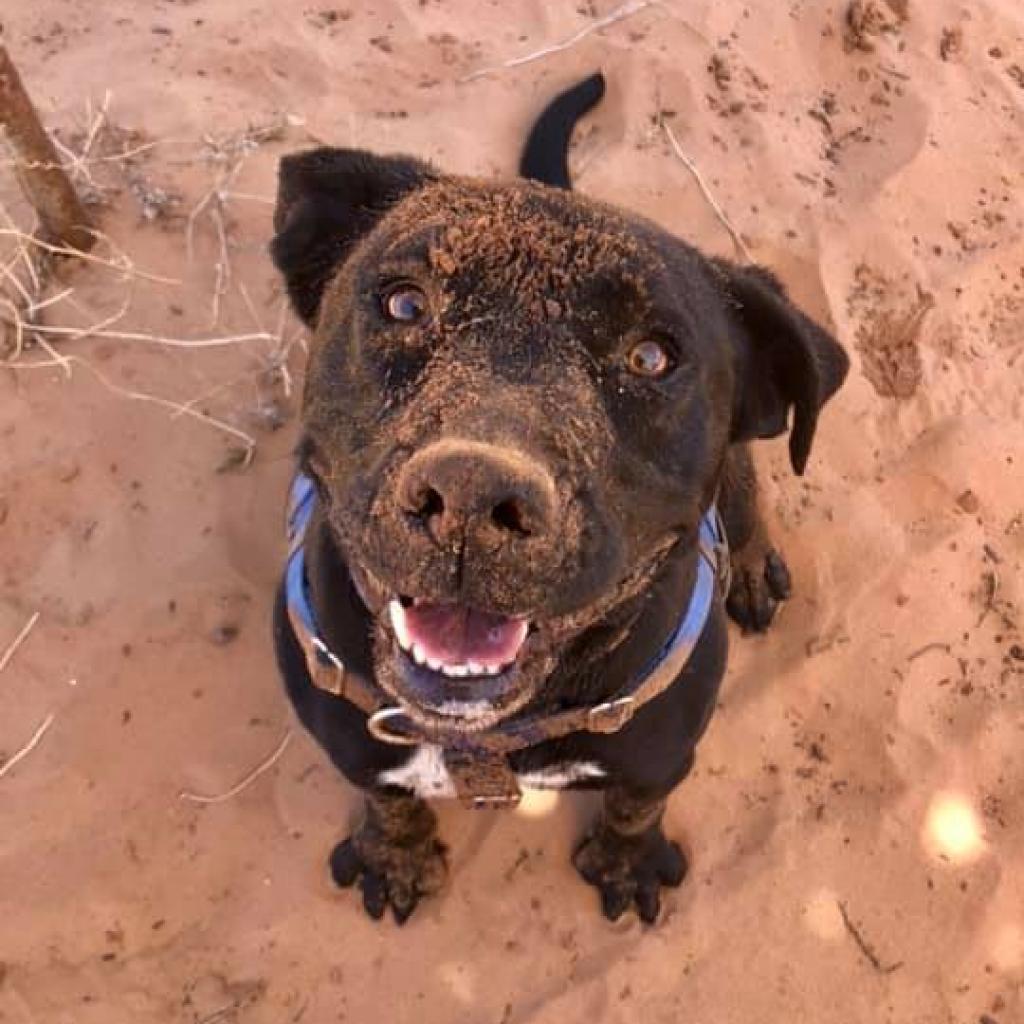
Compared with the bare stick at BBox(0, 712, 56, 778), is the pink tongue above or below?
above

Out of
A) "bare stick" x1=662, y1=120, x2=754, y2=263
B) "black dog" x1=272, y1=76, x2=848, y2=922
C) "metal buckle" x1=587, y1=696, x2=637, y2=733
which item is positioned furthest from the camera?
"bare stick" x1=662, y1=120, x2=754, y2=263

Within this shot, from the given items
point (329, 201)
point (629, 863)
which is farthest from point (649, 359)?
point (629, 863)

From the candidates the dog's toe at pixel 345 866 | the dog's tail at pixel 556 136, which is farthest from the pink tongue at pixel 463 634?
the dog's tail at pixel 556 136

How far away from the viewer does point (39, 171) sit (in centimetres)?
336

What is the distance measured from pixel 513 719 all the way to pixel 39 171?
221 cm

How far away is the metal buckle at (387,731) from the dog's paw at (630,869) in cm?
77

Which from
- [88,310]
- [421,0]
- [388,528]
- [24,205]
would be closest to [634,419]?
[388,528]

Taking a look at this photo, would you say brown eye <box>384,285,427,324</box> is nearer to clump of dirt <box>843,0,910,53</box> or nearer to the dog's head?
the dog's head

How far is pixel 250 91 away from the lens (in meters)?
4.19

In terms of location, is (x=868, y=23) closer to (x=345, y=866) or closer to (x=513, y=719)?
(x=513, y=719)

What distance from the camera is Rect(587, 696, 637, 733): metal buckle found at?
2.16m

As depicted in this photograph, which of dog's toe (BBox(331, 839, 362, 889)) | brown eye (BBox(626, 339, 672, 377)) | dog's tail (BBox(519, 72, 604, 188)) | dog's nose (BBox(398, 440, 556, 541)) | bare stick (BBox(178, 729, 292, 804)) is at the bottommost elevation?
bare stick (BBox(178, 729, 292, 804))

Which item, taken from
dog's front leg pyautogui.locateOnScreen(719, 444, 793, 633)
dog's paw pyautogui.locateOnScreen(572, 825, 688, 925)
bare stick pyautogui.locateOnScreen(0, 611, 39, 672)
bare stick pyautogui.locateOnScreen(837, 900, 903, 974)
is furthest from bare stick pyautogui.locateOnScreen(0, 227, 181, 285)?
bare stick pyautogui.locateOnScreen(837, 900, 903, 974)

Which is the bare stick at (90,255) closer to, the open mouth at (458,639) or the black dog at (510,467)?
the black dog at (510,467)
